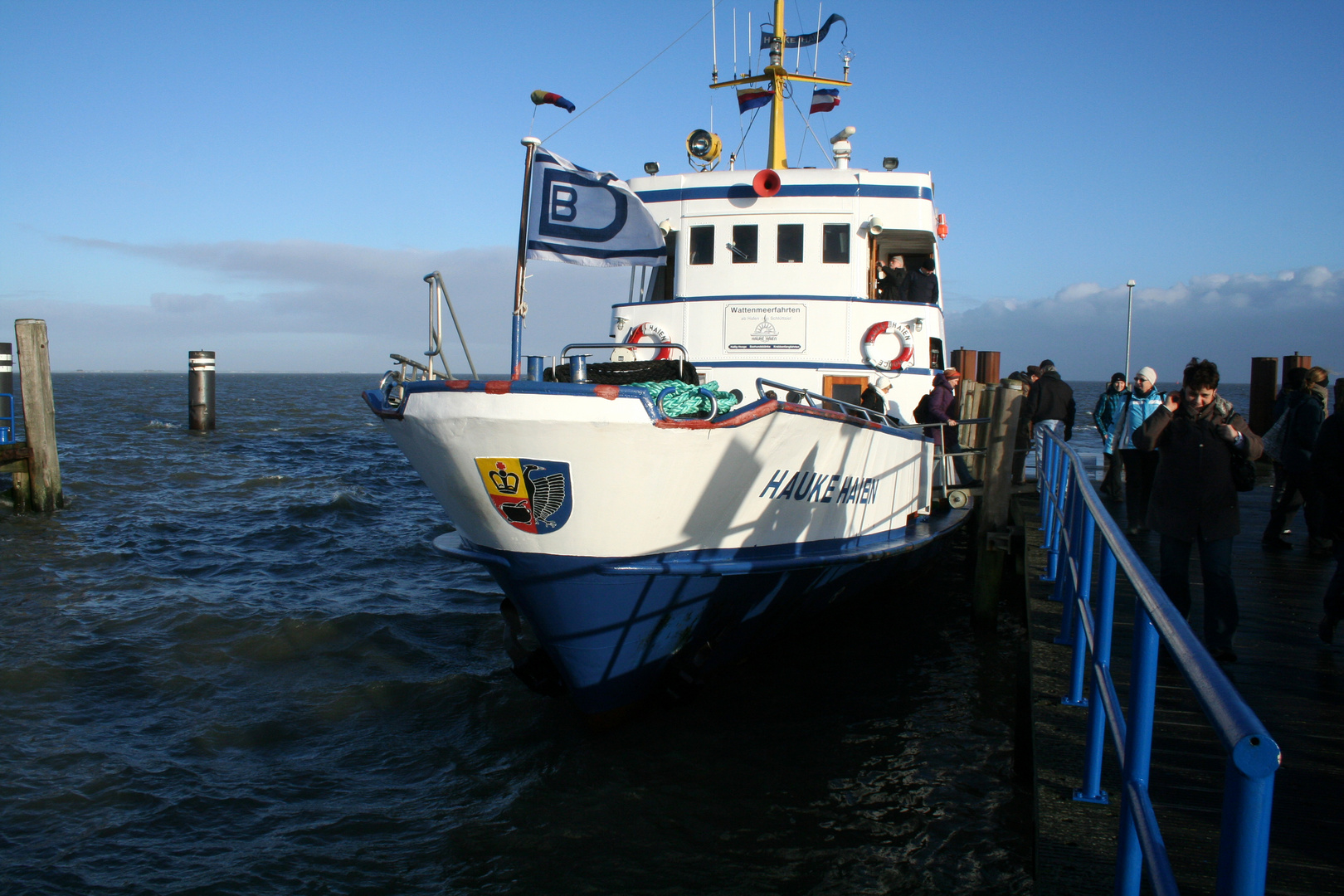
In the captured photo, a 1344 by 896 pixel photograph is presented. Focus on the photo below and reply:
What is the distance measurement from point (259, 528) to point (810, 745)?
34.2 feet

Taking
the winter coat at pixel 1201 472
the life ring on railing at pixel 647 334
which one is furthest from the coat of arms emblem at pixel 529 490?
the life ring on railing at pixel 647 334

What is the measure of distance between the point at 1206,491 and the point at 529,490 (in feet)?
11.9

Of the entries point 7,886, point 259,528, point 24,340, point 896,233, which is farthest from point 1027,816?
point 24,340

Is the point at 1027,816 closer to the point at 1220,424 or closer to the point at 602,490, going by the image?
the point at 1220,424

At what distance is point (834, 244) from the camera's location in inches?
377

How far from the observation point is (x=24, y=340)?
1345cm

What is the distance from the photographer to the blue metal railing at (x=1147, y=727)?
143 cm

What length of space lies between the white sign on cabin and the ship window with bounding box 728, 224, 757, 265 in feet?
2.80

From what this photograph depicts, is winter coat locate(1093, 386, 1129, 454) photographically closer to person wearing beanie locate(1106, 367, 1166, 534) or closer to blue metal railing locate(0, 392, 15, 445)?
person wearing beanie locate(1106, 367, 1166, 534)

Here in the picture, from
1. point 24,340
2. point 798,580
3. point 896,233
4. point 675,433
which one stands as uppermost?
point 896,233

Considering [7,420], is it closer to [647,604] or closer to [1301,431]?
[647,604]

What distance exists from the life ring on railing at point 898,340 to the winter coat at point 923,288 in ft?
2.89

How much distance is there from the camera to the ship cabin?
904 cm

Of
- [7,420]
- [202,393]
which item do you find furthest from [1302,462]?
[202,393]
